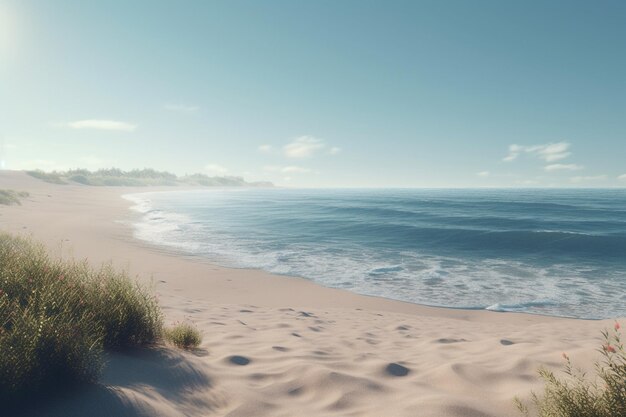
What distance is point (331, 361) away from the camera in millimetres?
4656

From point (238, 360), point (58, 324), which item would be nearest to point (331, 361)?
point (238, 360)

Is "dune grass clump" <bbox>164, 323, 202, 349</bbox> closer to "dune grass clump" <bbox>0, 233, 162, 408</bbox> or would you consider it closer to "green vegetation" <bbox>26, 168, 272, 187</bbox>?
"dune grass clump" <bbox>0, 233, 162, 408</bbox>

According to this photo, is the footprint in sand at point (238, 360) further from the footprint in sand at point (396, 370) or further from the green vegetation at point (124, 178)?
the green vegetation at point (124, 178)

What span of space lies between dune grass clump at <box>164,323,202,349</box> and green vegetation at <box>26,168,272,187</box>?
74585mm

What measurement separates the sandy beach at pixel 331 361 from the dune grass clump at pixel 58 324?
234 mm

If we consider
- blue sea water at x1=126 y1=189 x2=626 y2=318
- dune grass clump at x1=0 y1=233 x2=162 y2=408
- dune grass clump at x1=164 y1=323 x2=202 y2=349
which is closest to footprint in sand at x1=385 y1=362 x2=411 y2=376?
dune grass clump at x1=164 y1=323 x2=202 y2=349

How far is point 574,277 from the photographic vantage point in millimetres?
13250

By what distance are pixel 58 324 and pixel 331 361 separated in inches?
127

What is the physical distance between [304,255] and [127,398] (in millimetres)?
13107

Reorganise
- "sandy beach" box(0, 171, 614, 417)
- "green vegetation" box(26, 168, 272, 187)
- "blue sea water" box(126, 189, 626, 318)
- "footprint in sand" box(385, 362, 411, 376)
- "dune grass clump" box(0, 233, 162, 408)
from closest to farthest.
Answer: "dune grass clump" box(0, 233, 162, 408) < "sandy beach" box(0, 171, 614, 417) < "footprint in sand" box(385, 362, 411, 376) < "blue sea water" box(126, 189, 626, 318) < "green vegetation" box(26, 168, 272, 187)

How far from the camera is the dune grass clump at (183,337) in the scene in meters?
4.51

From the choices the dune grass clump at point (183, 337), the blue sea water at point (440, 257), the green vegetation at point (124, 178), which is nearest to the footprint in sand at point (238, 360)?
the dune grass clump at point (183, 337)

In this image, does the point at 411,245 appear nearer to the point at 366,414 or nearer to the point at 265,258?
the point at 265,258

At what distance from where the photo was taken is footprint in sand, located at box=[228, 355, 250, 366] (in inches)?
171
